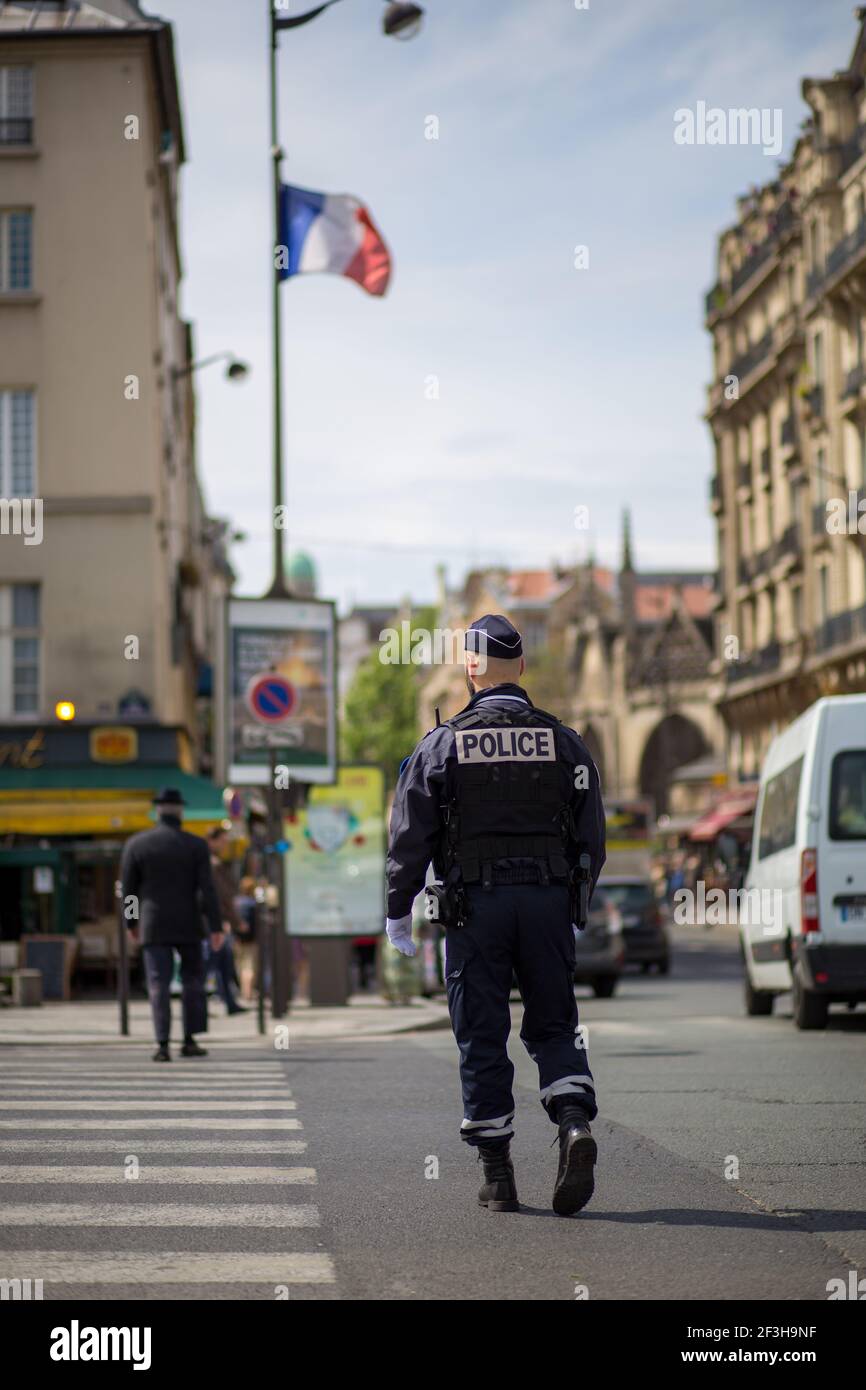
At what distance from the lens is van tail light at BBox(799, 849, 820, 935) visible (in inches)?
604

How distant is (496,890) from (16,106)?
28200mm

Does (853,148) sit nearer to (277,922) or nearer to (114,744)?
(114,744)

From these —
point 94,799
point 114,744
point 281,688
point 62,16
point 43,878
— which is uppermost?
point 62,16

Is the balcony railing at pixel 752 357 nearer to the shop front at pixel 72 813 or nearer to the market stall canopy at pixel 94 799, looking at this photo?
the shop front at pixel 72 813

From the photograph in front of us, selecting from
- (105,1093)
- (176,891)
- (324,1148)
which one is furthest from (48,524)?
(324,1148)

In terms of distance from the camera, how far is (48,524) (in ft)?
103

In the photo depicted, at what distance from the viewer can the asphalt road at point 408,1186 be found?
558 centimetres

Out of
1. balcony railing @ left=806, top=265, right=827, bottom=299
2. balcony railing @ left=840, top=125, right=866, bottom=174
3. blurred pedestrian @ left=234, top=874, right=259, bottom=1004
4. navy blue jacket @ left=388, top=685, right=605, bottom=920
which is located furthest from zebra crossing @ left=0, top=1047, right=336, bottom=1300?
balcony railing @ left=806, top=265, right=827, bottom=299

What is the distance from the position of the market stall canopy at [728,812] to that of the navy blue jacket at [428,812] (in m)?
54.2

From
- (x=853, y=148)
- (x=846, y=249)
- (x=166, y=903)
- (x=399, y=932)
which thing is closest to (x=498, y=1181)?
(x=399, y=932)

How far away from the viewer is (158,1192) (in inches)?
283
